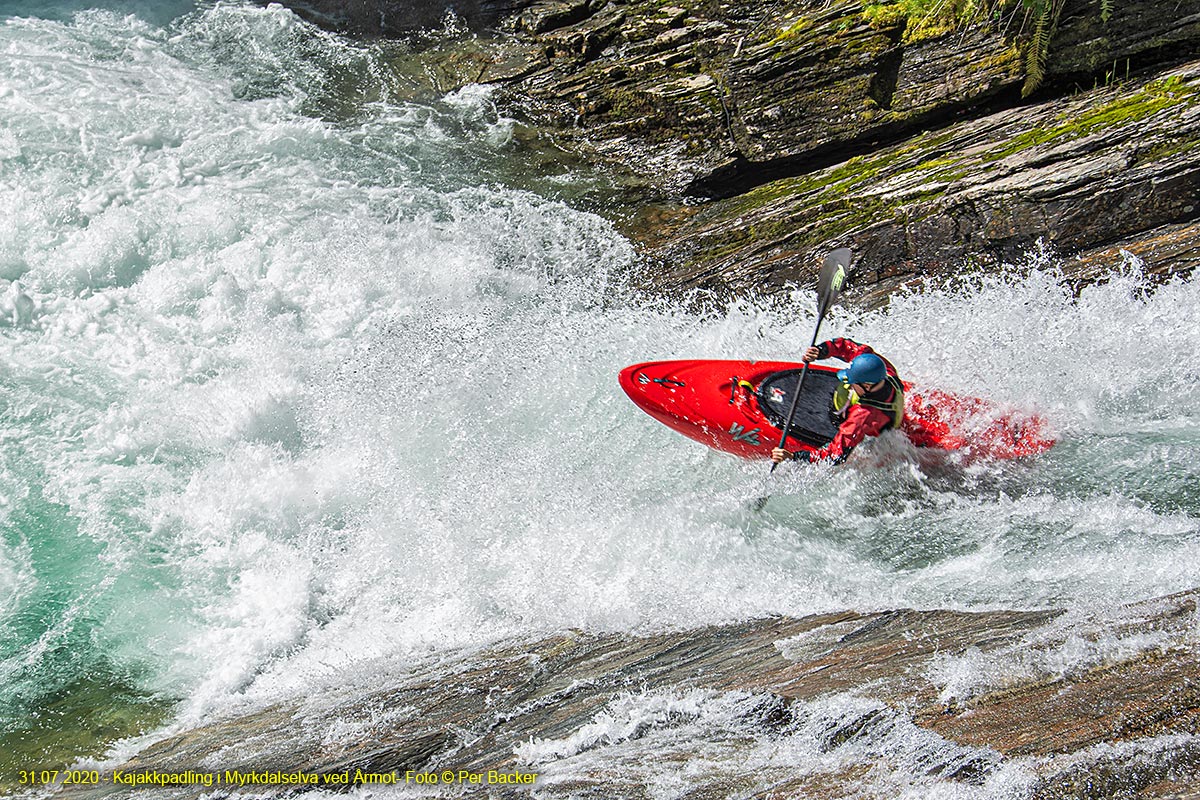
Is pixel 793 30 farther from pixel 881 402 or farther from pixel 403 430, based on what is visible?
pixel 403 430

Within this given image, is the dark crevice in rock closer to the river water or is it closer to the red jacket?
the river water

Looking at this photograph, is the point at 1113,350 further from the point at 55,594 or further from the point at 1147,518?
the point at 55,594

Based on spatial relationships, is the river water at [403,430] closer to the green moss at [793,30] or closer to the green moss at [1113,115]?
the green moss at [1113,115]

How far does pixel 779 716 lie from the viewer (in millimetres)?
3557

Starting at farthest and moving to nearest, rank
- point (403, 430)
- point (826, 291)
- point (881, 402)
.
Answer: point (403, 430) < point (826, 291) < point (881, 402)

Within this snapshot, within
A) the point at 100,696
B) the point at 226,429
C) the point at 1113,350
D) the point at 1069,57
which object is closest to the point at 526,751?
the point at 100,696

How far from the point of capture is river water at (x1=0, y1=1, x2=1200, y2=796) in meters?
5.05

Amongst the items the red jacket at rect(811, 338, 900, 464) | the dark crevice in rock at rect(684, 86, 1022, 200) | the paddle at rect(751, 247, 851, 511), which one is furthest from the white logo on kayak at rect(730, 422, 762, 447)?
the dark crevice in rock at rect(684, 86, 1022, 200)

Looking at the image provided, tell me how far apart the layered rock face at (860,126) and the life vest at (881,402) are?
4.87ft

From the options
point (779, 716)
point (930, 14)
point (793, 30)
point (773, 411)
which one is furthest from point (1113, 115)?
point (779, 716)

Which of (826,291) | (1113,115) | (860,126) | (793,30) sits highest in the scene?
(793,30)

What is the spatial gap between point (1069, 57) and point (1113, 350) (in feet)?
8.00

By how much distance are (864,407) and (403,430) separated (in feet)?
11.5

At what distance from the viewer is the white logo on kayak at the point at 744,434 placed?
5824 mm
